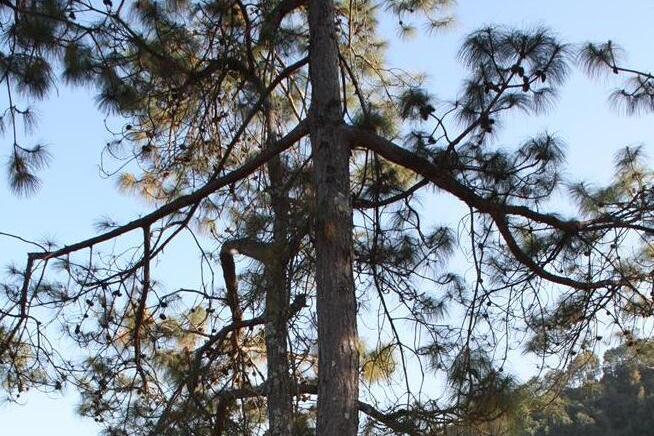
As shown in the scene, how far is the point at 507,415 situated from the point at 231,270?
2147mm

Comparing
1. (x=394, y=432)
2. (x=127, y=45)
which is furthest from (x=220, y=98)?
(x=394, y=432)

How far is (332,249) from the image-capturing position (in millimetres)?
4598

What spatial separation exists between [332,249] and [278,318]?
24.9 inches

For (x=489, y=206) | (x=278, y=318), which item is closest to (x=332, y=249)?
(x=278, y=318)

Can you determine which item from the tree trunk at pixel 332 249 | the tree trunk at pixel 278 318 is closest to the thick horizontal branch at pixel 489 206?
the tree trunk at pixel 332 249

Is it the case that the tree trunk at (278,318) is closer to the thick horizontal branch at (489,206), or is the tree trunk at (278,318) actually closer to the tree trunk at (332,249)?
the tree trunk at (332,249)

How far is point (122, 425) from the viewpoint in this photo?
5488mm

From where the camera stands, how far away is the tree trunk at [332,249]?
428 cm

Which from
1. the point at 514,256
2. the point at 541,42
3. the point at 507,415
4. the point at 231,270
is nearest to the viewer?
the point at 541,42

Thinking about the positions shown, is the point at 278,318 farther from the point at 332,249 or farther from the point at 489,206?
the point at 489,206

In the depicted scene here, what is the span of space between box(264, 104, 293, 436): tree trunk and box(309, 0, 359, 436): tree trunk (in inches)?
9.4

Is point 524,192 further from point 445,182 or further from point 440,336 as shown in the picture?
point 440,336

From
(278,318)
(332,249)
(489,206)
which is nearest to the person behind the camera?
(332,249)

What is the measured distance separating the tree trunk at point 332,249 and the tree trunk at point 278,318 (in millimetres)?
239
